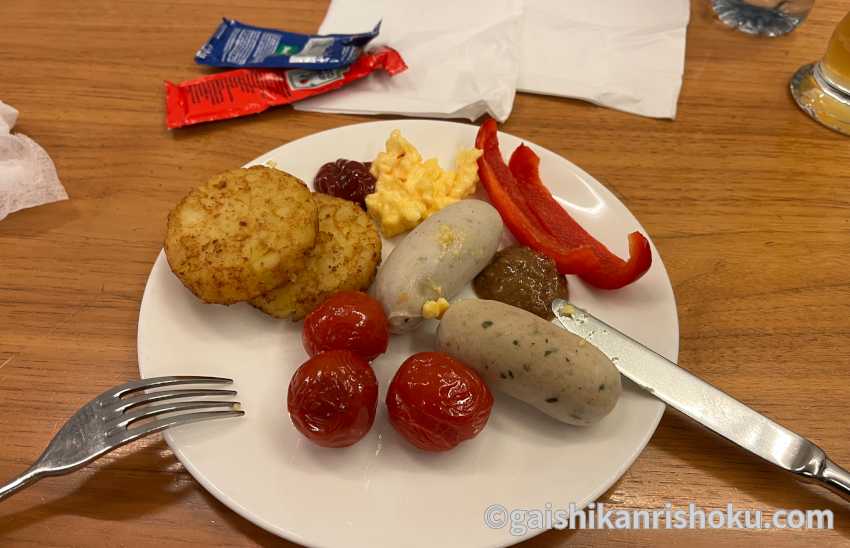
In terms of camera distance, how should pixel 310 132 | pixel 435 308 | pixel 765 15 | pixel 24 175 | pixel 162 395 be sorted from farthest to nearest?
pixel 765 15, pixel 310 132, pixel 24 175, pixel 435 308, pixel 162 395

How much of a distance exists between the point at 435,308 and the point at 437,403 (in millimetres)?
246

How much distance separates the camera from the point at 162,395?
3.74ft

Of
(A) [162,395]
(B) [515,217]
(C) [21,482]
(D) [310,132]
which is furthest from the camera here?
(D) [310,132]

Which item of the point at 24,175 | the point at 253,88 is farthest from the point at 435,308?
the point at 24,175

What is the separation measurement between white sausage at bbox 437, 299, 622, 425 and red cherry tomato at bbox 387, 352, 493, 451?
1.9 inches

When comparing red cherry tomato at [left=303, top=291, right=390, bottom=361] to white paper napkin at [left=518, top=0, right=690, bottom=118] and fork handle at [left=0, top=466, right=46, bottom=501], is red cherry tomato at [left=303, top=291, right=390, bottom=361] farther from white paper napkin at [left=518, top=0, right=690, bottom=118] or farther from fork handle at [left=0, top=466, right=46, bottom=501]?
white paper napkin at [left=518, top=0, right=690, bottom=118]

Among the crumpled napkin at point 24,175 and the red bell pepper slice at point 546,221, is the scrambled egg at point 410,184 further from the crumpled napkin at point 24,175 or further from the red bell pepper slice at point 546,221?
the crumpled napkin at point 24,175

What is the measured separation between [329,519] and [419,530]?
0.16 metres

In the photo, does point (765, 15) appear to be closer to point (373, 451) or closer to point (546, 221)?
point (546, 221)

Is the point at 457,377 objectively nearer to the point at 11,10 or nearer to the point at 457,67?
the point at 457,67

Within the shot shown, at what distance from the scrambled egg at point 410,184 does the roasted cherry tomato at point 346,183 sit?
0.10 feet

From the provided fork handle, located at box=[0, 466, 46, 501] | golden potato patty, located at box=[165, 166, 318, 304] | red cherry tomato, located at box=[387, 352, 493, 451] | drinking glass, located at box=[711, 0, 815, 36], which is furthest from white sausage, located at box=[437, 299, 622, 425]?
drinking glass, located at box=[711, 0, 815, 36]

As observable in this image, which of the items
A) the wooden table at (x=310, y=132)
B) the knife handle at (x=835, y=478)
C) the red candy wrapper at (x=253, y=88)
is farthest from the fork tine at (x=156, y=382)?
the knife handle at (x=835, y=478)

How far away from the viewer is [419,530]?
3.36ft
